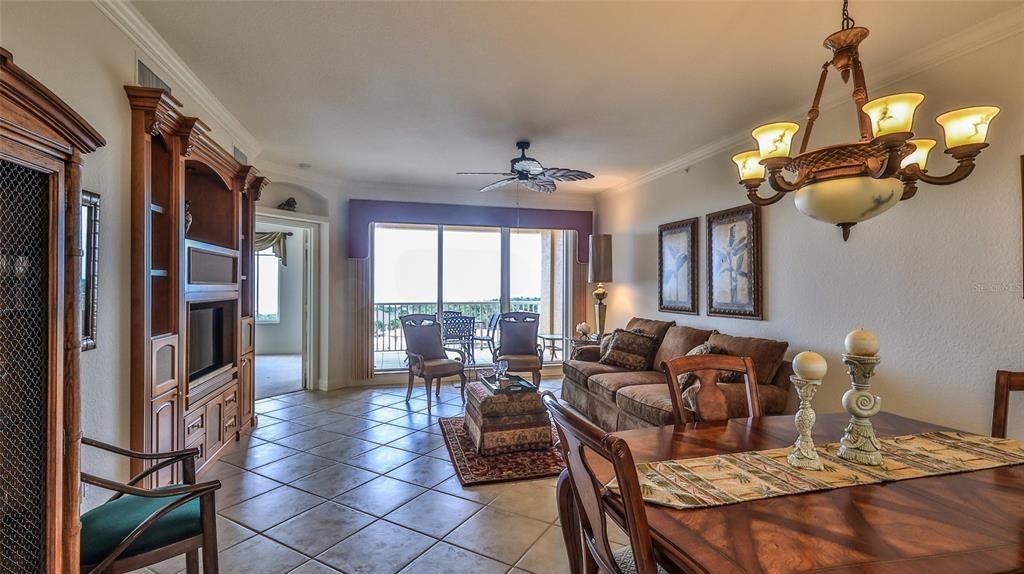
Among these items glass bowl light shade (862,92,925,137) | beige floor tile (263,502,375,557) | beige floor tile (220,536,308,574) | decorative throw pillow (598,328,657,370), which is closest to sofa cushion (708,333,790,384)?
decorative throw pillow (598,328,657,370)

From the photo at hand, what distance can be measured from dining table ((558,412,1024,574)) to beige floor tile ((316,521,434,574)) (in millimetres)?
1160

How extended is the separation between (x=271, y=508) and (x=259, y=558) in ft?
1.73

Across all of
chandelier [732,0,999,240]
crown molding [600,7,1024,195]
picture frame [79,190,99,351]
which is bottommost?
picture frame [79,190,99,351]

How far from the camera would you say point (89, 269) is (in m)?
1.98

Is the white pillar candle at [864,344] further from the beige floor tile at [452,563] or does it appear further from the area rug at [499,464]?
the area rug at [499,464]

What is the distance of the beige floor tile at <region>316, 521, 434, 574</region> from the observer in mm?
2118

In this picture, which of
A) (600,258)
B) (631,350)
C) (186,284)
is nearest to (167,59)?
(186,284)

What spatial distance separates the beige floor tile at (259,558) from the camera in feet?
6.84

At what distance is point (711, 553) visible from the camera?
96 centimetres

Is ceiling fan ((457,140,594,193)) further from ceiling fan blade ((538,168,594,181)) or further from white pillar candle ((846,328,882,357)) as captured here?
white pillar candle ((846,328,882,357))

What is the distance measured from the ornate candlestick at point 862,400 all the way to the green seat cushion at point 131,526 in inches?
91.4

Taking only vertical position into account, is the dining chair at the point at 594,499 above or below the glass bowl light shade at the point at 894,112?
below

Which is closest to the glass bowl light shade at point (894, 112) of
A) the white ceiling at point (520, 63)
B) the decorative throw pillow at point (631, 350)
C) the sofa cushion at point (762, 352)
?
the white ceiling at point (520, 63)

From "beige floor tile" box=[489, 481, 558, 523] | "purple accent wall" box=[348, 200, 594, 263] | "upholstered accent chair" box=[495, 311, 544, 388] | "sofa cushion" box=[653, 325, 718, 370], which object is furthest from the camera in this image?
"purple accent wall" box=[348, 200, 594, 263]
